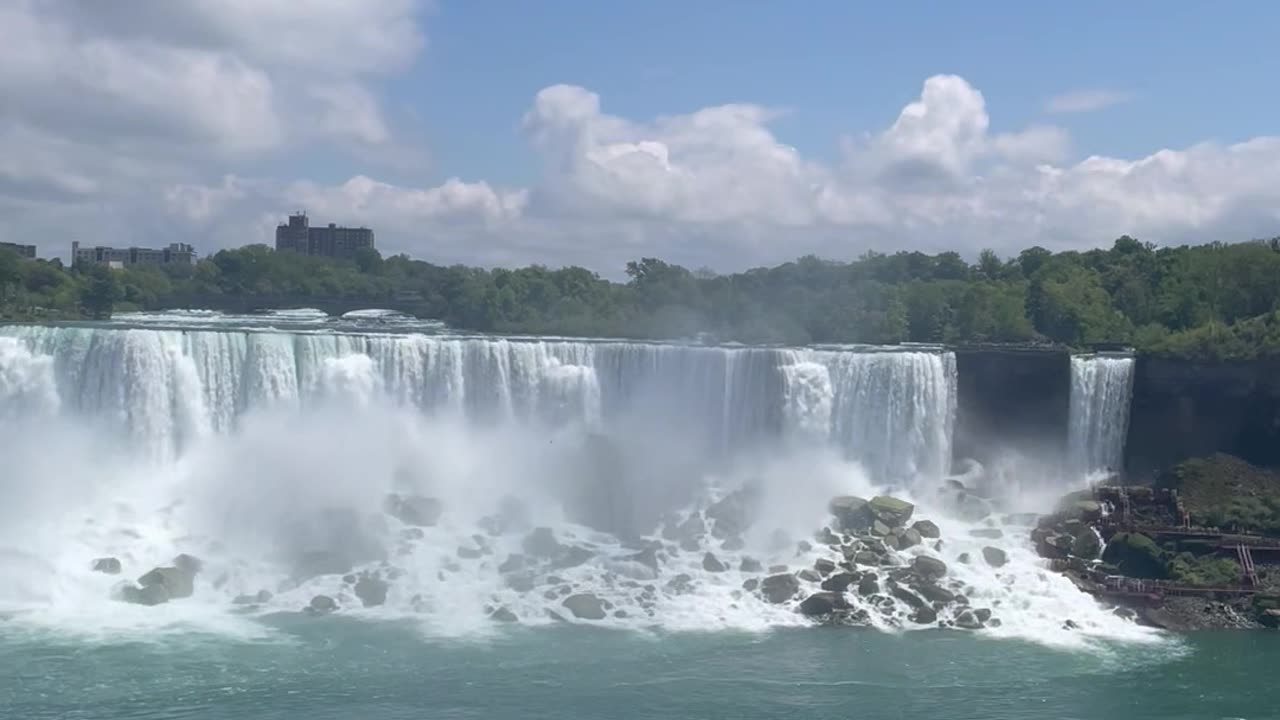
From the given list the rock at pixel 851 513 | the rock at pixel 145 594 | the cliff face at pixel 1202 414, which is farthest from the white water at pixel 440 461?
the cliff face at pixel 1202 414

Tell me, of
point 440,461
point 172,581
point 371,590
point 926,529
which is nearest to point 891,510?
point 926,529

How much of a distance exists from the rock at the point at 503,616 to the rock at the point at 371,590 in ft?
6.41

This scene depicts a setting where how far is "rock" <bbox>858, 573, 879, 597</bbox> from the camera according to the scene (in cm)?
2270

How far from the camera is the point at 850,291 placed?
4597 centimetres

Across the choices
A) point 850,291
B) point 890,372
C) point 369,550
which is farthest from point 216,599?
point 850,291

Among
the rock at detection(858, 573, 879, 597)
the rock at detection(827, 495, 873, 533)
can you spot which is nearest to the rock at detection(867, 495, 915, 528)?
the rock at detection(827, 495, 873, 533)

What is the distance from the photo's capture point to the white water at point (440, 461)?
22500 mm

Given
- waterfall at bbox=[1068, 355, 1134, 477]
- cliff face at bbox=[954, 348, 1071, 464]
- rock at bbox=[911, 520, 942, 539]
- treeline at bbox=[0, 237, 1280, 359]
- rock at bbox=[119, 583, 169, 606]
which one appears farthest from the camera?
treeline at bbox=[0, 237, 1280, 359]

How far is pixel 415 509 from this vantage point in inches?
1004

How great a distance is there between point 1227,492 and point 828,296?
20.8m

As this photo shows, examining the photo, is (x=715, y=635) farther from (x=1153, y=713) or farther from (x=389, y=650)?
(x=1153, y=713)

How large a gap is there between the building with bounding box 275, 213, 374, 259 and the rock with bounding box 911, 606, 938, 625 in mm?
85922

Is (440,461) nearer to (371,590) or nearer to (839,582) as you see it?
(371,590)

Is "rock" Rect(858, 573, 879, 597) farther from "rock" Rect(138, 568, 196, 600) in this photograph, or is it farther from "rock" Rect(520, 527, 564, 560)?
"rock" Rect(138, 568, 196, 600)
